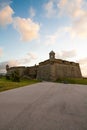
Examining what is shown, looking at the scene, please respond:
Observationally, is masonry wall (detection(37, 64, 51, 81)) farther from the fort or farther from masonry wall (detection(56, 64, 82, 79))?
masonry wall (detection(56, 64, 82, 79))

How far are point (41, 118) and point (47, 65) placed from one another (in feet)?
136

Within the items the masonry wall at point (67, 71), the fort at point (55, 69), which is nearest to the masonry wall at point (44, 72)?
the fort at point (55, 69)

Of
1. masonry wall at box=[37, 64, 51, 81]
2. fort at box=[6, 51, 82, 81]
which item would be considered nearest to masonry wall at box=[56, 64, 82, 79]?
fort at box=[6, 51, 82, 81]

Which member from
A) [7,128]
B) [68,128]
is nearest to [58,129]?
[68,128]

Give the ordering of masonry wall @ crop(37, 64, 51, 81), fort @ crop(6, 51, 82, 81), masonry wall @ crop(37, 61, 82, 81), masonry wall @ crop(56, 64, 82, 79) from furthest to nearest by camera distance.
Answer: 1. masonry wall @ crop(56, 64, 82, 79)
2. masonry wall @ crop(37, 64, 51, 81)
3. fort @ crop(6, 51, 82, 81)
4. masonry wall @ crop(37, 61, 82, 81)

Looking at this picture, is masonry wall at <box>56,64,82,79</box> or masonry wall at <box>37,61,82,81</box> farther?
masonry wall at <box>56,64,82,79</box>

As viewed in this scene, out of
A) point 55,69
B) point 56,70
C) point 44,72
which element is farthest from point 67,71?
point 44,72

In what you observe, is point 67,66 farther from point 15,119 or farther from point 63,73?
point 15,119

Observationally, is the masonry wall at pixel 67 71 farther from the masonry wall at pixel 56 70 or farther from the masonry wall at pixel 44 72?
A: the masonry wall at pixel 44 72

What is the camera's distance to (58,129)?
3.96m

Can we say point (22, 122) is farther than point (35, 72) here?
No

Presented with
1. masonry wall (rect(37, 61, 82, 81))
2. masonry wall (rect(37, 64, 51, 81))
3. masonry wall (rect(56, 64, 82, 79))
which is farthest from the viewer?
masonry wall (rect(56, 64, 82, 79))

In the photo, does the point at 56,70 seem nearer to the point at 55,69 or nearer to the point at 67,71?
the point at 55,69

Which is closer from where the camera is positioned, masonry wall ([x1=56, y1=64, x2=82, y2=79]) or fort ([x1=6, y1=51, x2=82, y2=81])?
fort ([x1=6, y1=51, x2=82, y2=81])
